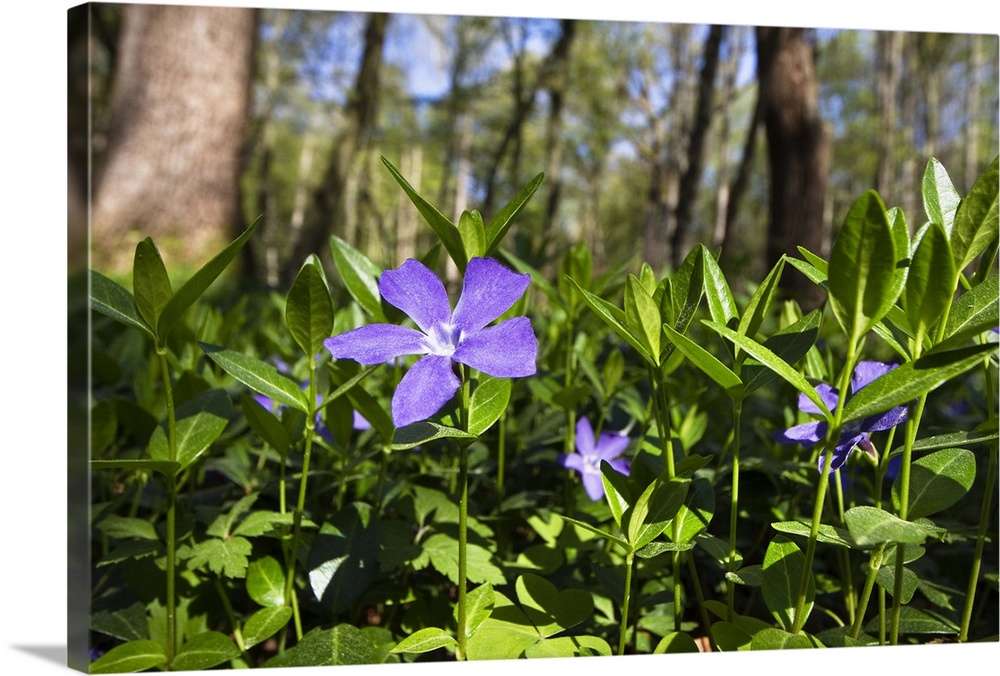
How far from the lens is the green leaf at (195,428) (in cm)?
81

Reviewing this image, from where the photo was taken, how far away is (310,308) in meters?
0.76

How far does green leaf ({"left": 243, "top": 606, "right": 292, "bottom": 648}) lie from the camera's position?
833 mm

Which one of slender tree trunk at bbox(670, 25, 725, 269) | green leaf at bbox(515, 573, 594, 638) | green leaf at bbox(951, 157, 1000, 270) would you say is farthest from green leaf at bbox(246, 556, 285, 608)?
slender tree trunk at bbox(670, 25, 725, 269)

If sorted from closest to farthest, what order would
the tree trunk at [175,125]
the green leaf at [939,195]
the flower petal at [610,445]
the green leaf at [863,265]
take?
the green leaf at [863,265]
the green leaf at [939,195]
the flower petal at [610,445]
the tree trunk at [175,125]

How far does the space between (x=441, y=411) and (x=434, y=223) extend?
0.16 m

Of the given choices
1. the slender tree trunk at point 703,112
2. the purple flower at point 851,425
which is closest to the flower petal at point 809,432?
the purple flower at point 851,425

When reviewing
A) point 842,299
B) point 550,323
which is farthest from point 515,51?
point 842,299

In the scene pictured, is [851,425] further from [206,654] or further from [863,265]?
[206,654]

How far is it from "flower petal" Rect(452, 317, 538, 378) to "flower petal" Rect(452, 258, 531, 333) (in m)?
0.02

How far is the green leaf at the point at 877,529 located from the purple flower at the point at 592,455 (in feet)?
1.52

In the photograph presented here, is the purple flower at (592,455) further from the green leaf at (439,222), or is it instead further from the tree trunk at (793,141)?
the tree trunk at (793,141)

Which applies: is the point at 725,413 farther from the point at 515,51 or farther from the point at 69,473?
the point at 515,51

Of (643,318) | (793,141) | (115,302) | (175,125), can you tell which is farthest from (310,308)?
(793,141)

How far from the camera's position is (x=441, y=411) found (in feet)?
2.38
